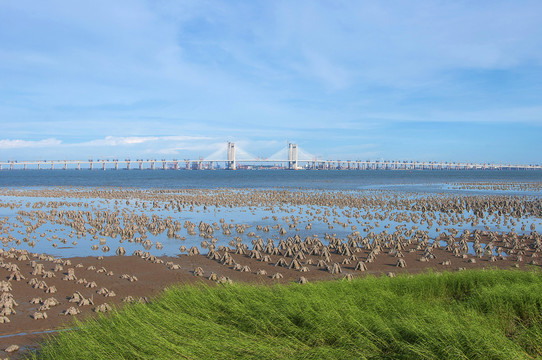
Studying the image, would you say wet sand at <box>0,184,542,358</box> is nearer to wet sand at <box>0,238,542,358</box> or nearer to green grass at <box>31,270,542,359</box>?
wet sand at <box>0,238,542,358</box>

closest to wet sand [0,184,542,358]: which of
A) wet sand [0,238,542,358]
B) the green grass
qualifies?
wet sand [0,238,542,358]

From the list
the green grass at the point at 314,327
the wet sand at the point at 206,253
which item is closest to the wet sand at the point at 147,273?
the wet sand at the point at 206,253

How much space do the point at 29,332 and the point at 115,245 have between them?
1125 cm

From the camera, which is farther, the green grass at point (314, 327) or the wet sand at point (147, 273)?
the wet sand at point (147, 273)

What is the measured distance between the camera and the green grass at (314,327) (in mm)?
6738

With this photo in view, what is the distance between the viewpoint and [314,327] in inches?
308

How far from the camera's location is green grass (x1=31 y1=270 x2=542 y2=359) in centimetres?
674

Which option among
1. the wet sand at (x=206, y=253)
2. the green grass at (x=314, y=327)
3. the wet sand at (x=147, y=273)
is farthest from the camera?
the wet sand at (x=206, y=253)

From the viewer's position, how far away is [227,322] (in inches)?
329

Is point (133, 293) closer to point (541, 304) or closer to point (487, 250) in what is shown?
point (541, 304)

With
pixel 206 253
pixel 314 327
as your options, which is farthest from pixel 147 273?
pixel 314 327

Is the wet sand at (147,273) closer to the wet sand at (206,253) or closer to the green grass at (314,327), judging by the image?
the wet sand at (206,253)

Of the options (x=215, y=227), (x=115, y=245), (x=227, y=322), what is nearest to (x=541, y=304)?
(x=227, y=322)

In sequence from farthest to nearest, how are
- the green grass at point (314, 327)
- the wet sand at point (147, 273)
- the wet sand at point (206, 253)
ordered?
the wet sand at point (206, 253) → the wet sand at point (147, 273) → the green grass at point (314, 327)
